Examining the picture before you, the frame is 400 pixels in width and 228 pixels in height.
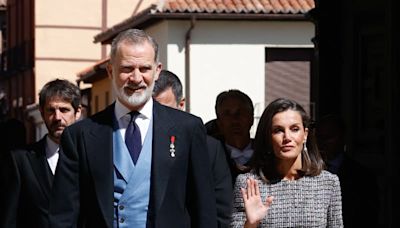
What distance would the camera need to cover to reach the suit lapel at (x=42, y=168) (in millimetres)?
8094

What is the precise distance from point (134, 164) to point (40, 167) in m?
2.01

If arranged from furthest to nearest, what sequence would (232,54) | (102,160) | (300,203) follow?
1. (232,54)
2. (300,203)
3. (102,160)

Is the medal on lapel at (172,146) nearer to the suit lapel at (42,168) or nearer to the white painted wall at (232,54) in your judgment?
the suit lapel at (42,168)

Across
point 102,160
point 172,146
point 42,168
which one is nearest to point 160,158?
point 172,146

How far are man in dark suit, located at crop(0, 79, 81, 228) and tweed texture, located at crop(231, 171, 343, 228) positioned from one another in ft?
5.77

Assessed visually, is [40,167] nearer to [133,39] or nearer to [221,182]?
[221,182]

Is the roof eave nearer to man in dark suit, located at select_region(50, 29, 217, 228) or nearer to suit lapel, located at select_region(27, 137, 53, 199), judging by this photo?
suit lapel, located at select_region(27, 137, 53, 199)

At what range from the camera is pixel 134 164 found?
20.5ft

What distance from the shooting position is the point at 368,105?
12.8 meters

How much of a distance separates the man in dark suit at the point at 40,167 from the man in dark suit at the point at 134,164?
1763mm

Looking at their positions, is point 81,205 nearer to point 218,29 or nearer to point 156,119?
point 156,119

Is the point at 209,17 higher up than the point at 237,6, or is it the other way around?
the point at 237,6

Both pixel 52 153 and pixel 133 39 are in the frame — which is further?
pixel 52 153

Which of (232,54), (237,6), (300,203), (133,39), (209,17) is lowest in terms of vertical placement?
(300,203)
